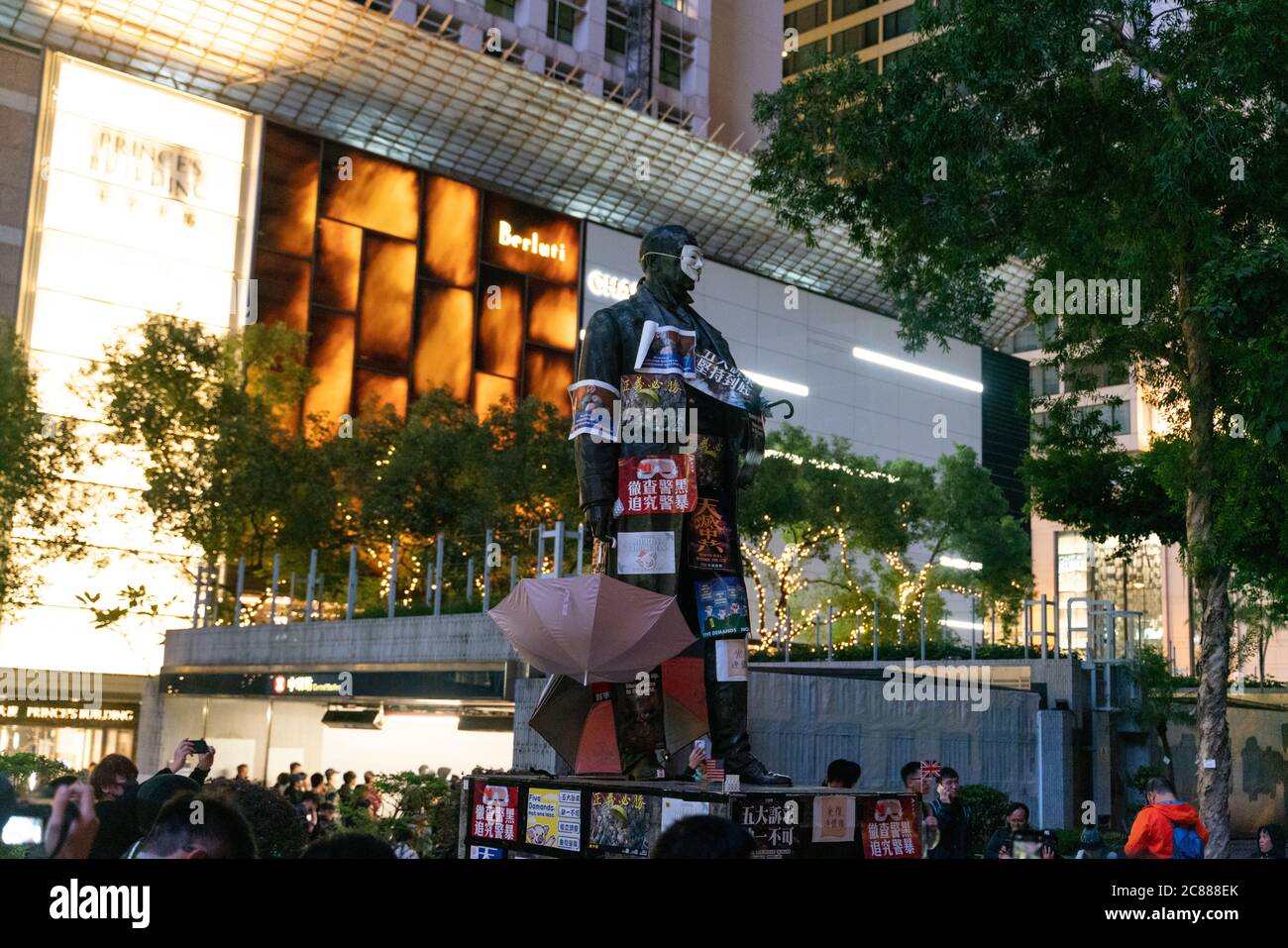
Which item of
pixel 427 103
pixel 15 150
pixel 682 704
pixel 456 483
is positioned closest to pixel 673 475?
pixel 682 704

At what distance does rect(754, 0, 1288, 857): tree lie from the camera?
14531 mm

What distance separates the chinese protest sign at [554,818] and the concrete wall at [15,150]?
35531 mm

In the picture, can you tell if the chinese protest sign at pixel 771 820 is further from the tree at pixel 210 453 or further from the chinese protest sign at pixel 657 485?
the tree at pixel 210 453

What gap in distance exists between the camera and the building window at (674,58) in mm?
51375

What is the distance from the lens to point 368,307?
145ft

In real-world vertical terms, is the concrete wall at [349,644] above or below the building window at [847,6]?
below

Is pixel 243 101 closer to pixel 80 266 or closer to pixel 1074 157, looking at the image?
pixel 80 266

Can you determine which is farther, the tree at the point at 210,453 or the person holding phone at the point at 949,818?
the tree at the point at 210,453

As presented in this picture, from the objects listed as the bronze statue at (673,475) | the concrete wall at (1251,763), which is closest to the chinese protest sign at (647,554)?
the bronze statue at (673,475)

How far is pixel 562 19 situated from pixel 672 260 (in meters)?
43.8

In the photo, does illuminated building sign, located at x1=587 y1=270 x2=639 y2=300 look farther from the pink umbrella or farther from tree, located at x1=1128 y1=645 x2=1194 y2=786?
the pink umbrella

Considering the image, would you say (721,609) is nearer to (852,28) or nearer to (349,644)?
(349,644)

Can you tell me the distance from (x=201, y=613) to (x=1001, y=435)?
132ft
